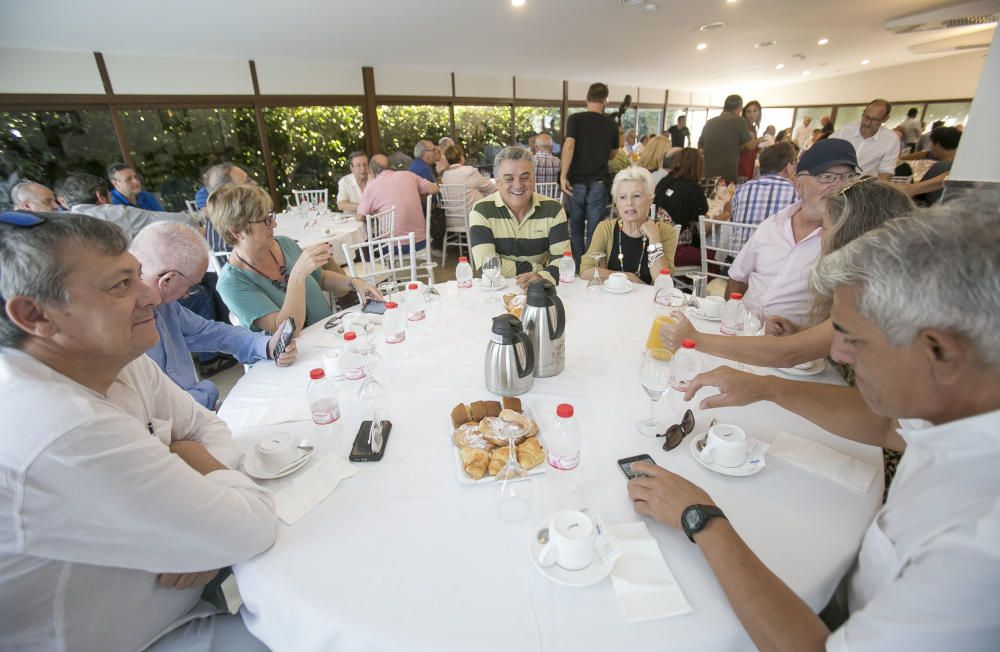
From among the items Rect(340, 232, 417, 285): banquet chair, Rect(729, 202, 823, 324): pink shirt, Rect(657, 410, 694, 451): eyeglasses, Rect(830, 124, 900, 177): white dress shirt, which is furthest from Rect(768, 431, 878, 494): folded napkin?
Rect(830, 124, 900, 177): white dress shirt

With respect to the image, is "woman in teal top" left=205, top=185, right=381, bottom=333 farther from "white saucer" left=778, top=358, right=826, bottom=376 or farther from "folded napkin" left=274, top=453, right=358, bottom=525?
"white saucer" left=778, top=358, right=826, bottom=376

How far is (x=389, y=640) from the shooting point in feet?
2.49

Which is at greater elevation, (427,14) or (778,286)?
(427,14)

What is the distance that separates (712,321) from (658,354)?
0.70 metres

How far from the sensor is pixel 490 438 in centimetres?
121

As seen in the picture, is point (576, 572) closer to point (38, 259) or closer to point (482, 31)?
point (38, 259)

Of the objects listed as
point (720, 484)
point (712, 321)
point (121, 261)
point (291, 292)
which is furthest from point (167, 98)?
point (720, 484)

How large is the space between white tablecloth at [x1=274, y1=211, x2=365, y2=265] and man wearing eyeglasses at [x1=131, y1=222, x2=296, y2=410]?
2.30m

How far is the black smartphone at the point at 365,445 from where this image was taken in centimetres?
120

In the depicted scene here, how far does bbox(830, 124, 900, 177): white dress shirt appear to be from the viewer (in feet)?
17.2

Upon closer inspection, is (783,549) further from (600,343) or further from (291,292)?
(291,292)

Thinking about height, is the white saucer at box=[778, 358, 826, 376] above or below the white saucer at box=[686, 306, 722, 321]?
below

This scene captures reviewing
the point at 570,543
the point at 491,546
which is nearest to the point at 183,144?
the point at 491,546

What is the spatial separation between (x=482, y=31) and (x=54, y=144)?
5362 mm
